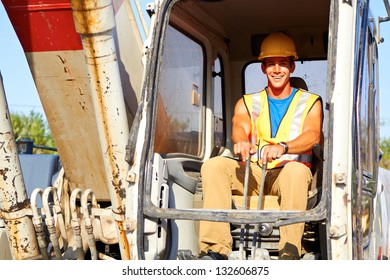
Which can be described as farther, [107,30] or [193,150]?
[193,150]

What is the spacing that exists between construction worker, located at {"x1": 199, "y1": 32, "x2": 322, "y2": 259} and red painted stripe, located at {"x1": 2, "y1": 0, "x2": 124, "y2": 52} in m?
Answer: 1.23

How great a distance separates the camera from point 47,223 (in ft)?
17.4

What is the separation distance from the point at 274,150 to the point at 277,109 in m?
0.53

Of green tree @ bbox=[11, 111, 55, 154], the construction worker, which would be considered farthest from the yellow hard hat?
green tree @ bbox=[11, 111, 55, 154]

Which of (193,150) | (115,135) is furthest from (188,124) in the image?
(115,135)

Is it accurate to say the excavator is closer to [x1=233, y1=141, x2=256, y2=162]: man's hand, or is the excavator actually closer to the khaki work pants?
the khaki work pants

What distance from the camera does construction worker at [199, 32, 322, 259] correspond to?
477cm

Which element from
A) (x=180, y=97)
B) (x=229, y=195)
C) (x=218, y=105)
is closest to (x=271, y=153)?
(x=229, y=195)

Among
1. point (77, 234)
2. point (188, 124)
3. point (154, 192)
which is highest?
point (188, 124)

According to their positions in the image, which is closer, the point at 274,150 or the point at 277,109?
the point at 274,150

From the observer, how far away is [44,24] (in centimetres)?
557

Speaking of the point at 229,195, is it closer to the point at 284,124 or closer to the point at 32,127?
the point at 284,124

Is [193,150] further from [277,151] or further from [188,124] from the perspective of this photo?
[277,151]

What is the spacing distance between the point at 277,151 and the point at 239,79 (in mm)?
1831
